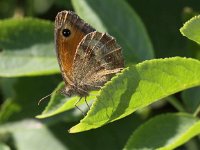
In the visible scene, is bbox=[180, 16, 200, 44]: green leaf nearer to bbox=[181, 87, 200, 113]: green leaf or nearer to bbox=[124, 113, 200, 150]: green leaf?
bbox=[124, 113, 200, 150]: green leaf

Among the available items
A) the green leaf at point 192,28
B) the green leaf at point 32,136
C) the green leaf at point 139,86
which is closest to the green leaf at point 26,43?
the green leaf at point 32,136

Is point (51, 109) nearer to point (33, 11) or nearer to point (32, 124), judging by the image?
point (32, 124)

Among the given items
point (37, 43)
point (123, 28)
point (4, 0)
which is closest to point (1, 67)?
point (37, 43)

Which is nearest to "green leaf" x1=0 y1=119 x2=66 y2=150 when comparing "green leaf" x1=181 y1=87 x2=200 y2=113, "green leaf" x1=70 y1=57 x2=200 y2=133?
"green leaf" x1=181 y1=87 x2=200 y2=113

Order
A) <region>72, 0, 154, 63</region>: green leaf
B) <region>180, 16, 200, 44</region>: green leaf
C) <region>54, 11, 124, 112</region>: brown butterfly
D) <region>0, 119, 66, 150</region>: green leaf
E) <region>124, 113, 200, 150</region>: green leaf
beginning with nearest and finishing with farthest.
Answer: <region>180, 16, 200, 44</region>: green leaf < <region>124, 113, 200, 150</region>: green leaf < <region>54, 11, 124, 112</region>: brown butterfly < <region>72, 0, 154, 63</region>: green leaf < <region>0, 119, 66, 150</region>: green leaf

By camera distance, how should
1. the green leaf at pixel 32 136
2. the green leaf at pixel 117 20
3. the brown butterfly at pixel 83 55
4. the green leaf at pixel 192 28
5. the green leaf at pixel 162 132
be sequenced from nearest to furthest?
the green leaf at pixel 192 28 → the green leaf at pixel 162 132 → the brown butterfly at pixel 83 55 → the green leaf at pixel 117 20 → the green leaf at pixel 32 136

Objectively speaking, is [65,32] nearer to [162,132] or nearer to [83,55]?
[83,55]

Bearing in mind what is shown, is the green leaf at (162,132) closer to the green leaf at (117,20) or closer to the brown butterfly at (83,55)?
the brown butterfly at (83,55)
